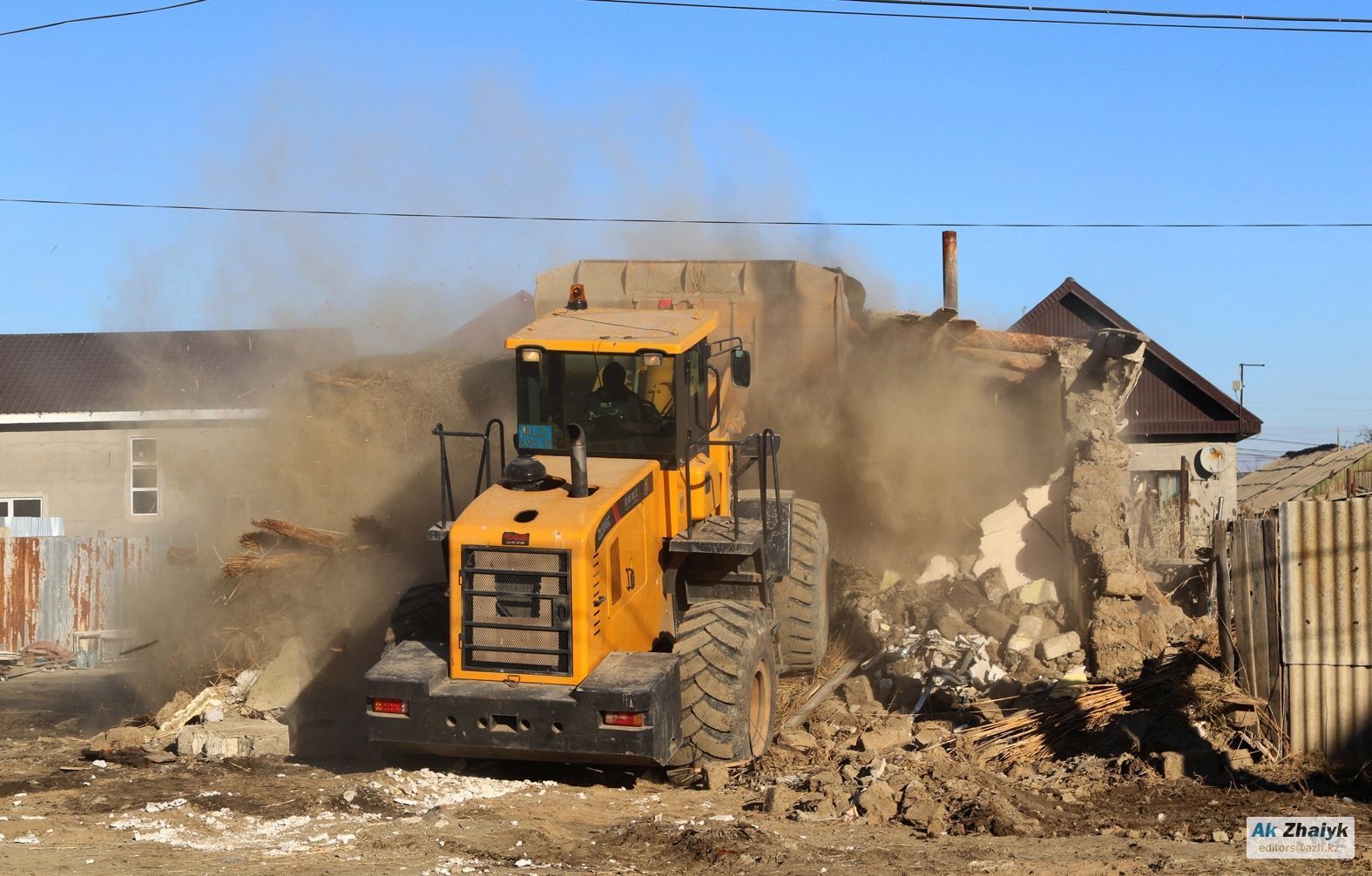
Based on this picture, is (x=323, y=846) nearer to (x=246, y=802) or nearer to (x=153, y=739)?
(x=246, y=802)

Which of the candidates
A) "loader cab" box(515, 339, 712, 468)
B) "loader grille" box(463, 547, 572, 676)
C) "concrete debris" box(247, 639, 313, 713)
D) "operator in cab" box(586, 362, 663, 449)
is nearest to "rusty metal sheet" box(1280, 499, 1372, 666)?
"loader cab" box(515, 339, 712, 468)

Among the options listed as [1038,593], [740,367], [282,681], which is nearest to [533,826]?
[740,367]

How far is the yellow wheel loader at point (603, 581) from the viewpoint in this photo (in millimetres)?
9398

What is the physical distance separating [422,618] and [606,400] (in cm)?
229

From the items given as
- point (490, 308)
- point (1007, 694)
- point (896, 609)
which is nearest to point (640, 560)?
point (1007, 694)

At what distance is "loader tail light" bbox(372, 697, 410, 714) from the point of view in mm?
9472

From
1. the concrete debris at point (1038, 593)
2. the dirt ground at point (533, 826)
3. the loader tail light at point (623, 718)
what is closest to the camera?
the dirt ground at point (533, 826)

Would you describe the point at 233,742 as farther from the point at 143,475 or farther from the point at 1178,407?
the point at 1178,407

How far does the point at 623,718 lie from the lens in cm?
921

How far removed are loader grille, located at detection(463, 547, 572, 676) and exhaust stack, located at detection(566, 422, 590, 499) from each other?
59 centimetres

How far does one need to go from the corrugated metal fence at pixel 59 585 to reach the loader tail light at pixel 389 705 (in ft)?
45.0

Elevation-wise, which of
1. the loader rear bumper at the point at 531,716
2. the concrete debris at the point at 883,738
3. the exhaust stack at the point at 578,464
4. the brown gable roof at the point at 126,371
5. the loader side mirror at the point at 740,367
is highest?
the brown gable roof at the point at 126,371

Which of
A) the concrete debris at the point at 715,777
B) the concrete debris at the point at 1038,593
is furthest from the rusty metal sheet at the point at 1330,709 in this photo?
the concrete debris at the point at 1038,593

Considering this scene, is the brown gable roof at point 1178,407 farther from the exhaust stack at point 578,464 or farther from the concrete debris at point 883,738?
the exhaust stack at point 578,464
